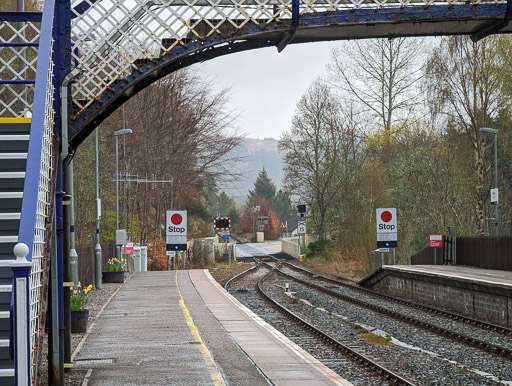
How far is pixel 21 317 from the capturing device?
5543mm

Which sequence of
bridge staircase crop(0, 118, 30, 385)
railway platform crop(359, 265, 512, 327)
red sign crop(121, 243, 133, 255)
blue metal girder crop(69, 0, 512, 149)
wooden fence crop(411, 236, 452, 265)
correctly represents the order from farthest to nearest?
red sign crop(121, 243, 133, 255)
wooden fence crop(411, 236, 452, 265)
railway platform crop(359, 265, 512, 327)
blue metal girder crop(69, 0, 512, 149)
bridge staircase crop(0, 118, 30, 385)

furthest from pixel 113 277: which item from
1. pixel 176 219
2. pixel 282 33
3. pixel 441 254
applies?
pixel 282 33

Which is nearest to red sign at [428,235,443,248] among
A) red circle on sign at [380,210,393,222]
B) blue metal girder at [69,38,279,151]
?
red circle on sign at [380,210,393,222]

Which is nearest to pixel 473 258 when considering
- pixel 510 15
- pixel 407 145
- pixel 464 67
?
pixel 464 67

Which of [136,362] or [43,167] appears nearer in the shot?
[43,167]

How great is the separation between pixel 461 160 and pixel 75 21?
109 ft

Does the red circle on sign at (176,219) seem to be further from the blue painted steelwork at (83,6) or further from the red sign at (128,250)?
the blue painted steelwork at (83,6)

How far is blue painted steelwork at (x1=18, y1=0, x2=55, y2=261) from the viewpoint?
577cm

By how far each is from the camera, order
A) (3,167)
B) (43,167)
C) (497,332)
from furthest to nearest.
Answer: (497,332) < (3,167) < (43,167)

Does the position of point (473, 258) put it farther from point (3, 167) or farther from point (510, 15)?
point (3, 167)

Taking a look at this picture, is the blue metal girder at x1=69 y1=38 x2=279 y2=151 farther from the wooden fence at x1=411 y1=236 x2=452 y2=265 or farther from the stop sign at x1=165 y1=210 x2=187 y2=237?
the wooden fence at x1=411 y1=236 x2=452 y2=265

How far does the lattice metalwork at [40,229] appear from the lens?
653 cm

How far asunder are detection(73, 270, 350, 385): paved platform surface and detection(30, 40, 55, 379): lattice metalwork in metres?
3.17

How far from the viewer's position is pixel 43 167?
7.59 metres
